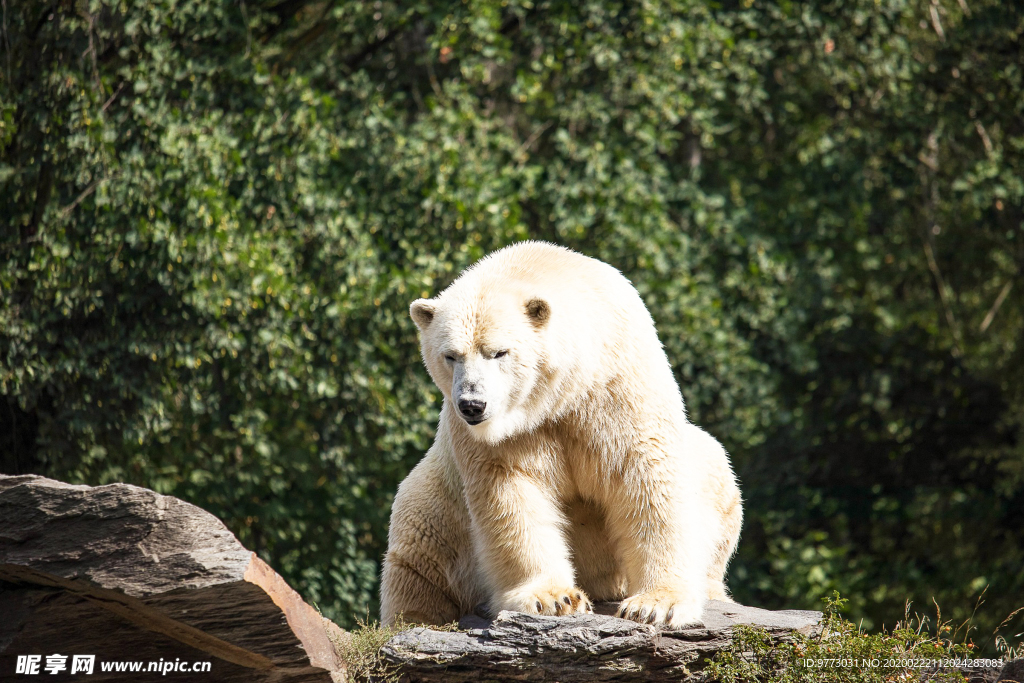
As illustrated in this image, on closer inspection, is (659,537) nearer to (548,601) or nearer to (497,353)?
(548,601)

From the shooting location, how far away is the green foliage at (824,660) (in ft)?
14.4

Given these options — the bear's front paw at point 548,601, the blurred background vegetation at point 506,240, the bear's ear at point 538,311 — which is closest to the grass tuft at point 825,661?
the bear's front paw at point 548,601

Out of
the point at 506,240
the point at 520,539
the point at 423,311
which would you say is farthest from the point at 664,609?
the point at 506,240

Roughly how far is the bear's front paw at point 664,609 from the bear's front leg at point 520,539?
0.22 metres

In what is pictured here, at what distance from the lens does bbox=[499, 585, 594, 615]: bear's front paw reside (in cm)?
447

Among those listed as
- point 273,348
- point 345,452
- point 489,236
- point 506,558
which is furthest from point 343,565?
point 506,558

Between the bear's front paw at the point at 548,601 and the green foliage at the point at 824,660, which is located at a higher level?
the bear's front paw at the point at 548,601

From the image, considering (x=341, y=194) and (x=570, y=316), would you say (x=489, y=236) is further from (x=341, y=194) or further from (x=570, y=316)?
(x=570, y=316)

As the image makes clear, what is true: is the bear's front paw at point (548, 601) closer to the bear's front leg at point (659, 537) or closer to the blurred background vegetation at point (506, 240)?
the bear's front leg at point (659, 537)

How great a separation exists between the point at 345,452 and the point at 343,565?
1.29m

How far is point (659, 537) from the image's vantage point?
4602 mm

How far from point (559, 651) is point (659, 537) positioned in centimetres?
71

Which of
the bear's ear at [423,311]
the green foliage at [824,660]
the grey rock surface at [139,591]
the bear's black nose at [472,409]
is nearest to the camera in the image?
the grey rock surface at [139,591]

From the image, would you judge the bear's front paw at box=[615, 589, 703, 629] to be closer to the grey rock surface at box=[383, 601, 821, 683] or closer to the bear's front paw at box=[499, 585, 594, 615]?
the grey rock surface at box=[383, 601, 821, 683]
